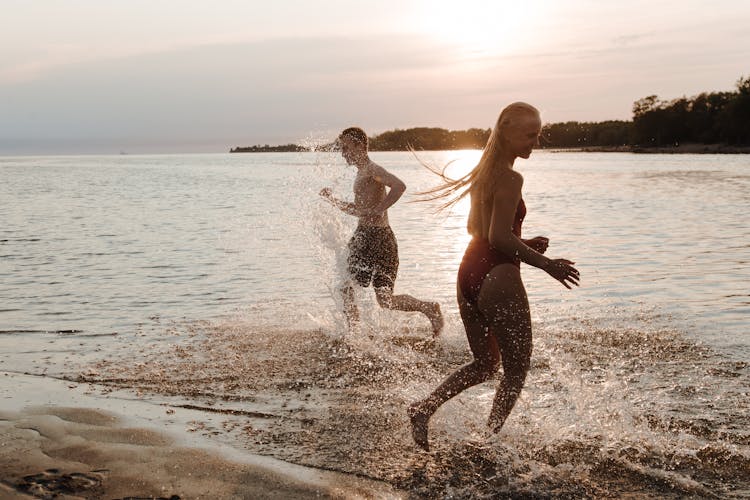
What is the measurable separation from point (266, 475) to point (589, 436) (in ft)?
7.62

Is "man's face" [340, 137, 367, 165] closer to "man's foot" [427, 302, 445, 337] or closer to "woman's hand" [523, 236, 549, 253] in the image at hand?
"man's foot" [427, 302, 445, 337]

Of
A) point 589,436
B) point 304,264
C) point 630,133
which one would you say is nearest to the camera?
point 589,436

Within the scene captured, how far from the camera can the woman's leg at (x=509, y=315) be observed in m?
4.54

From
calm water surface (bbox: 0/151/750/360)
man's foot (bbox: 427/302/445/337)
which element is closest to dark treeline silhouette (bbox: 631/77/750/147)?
calm water surface (bbox: 0/151/750/360)

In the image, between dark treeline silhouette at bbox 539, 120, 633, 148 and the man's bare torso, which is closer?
the man's bare torso

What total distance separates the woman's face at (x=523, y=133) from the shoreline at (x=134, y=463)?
2.17 meters

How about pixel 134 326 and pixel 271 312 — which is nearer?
pixel 134 326

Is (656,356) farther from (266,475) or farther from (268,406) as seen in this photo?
(266,475)

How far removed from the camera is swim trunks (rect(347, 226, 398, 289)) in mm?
7969

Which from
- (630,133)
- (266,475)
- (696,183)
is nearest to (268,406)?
(266,475)

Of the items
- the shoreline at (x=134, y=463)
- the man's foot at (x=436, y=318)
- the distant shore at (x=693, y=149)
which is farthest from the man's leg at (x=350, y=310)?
the distant shore at (x=693, y=149)

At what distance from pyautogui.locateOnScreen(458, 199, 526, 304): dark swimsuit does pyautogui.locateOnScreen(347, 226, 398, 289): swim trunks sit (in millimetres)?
3216

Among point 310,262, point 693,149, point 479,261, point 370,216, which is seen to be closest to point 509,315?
point 479,261

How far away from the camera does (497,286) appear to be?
4.54m
